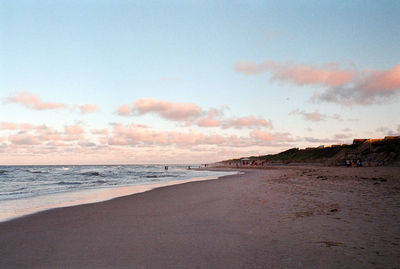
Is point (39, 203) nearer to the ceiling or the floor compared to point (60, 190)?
nearer to the ceiling

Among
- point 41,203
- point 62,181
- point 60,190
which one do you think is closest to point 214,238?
point 41,203

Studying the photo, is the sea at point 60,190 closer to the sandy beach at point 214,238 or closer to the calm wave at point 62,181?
the calm wave at point 62,181

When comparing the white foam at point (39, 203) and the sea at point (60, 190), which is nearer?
the white foam at point (39, 203)

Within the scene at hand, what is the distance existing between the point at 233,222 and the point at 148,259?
3.47 m

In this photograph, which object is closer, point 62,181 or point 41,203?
point 41,203

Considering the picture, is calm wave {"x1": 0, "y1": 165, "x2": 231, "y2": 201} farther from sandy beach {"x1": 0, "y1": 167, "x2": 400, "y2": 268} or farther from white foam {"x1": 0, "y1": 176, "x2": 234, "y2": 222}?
sandy beach {"x1": 0, "y1": 167, "x2": 400, "y2": 268}

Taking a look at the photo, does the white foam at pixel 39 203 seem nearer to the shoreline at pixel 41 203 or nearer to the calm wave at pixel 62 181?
the shoreline at pixel 41 203

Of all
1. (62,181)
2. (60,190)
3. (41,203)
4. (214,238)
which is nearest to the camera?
(214,238)

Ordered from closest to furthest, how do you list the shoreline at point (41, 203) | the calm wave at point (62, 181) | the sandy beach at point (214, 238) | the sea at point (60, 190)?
1. the sandy beach at point (214, 238)
2. the shoreline at point (41, 203)
3. the sea at point (60, 190)
4. the calm wave at point (62, 181)

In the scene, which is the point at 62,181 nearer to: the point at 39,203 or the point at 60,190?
the point at 60,190

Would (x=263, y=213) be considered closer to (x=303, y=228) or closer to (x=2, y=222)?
(x=303, y=228)

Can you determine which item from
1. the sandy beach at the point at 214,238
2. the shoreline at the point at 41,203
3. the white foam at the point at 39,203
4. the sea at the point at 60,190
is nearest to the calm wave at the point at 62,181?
the sea at the point at 60,190

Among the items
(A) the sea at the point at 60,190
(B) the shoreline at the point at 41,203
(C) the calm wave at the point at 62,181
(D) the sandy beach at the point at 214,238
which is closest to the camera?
(D) the sandy beach at the point at 214,238

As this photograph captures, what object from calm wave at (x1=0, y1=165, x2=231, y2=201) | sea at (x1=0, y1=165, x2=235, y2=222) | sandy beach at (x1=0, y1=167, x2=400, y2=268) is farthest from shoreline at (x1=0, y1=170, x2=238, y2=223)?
calm wave at (x1=0, y1=165, x2=231, y2=201)
